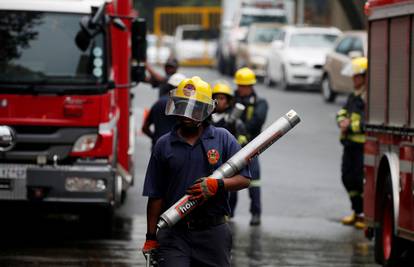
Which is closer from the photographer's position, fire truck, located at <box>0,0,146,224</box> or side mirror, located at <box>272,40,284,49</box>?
fire truck, located at <box>0,0,146,224</box>

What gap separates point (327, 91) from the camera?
32562mm

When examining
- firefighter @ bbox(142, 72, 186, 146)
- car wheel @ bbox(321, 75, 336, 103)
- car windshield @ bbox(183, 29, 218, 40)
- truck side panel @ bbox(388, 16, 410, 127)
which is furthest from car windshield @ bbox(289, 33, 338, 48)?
truck side panel @ bbox(388, 16, 410, 127)

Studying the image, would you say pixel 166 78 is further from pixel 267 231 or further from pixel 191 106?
pixel 191 106

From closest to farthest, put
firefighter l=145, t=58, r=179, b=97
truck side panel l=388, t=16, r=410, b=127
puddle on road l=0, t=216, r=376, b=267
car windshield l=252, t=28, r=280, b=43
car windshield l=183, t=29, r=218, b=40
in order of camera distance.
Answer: truck side panel l=388, t=16, r=410, b=127, puddle on road l=0, t=216, r=376, b=267, firefighter l=145, t=58, r=179, b=97, car windshield l=252, t=28, r=280, b=43, car windshield l=183, t=29, r=218, b=40

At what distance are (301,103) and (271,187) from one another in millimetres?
13048

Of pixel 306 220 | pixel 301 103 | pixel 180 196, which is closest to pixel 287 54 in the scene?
pixel 301 103

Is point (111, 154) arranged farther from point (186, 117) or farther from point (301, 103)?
point (301, 103)

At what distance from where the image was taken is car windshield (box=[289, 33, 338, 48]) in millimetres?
35969

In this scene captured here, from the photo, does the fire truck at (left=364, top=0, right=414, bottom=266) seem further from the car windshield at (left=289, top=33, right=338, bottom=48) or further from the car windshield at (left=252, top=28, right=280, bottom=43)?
the car windshield at (left=252, top=28, right=280, bottom=43)

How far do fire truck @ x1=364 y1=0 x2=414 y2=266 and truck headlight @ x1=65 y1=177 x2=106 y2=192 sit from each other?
8.52ft

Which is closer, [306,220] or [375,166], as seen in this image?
[375,166]

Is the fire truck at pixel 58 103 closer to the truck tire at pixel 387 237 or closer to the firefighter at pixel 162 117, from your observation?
the firefighter at pixel 162 117

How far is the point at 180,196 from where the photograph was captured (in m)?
8.16

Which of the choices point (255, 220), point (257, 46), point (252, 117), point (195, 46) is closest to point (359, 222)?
point (255, 220)
